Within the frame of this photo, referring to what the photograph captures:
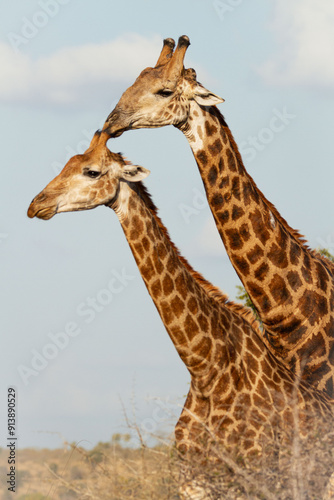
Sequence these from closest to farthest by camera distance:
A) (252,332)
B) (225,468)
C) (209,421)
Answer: (225,468) → (209,421) → (252,332)

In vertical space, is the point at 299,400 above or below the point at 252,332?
below

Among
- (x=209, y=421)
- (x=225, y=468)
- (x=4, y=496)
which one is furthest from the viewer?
(x=4, y=496)

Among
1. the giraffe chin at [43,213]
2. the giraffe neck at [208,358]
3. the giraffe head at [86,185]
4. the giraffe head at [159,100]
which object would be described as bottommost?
the giraffe neck at [208,358]

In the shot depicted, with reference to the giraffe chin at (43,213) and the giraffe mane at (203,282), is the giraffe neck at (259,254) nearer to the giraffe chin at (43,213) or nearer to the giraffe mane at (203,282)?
the giraffe mane at (203,282)

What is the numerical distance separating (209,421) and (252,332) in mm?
1261

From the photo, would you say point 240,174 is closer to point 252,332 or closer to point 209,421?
point 252,332

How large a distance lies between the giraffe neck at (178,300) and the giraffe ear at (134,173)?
0.11m

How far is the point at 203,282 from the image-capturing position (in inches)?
401

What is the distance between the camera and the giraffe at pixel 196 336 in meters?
8.95

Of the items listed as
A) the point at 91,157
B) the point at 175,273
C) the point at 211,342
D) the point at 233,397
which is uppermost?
the point at 91,157

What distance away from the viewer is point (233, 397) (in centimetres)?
906

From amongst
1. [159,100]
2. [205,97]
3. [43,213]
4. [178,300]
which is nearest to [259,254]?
[178,300]

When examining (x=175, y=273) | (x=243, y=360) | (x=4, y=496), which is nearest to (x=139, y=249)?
(x=175, y=273)

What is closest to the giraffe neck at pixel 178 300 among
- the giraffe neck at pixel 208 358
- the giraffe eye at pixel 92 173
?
the giraffe neck at pixel 208 358
